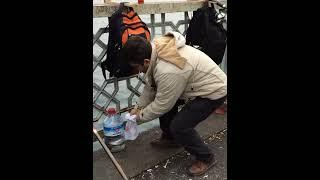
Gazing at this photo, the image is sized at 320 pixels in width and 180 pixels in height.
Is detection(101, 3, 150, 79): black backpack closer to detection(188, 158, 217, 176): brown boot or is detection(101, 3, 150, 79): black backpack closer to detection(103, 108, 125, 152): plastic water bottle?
detection(103, 108, 125, 152): plastic water bottle

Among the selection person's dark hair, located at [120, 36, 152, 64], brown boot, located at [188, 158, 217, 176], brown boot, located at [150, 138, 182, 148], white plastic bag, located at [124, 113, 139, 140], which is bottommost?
brown boot, located at [188, 158, 217, 176]

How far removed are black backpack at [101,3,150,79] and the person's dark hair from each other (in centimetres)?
59

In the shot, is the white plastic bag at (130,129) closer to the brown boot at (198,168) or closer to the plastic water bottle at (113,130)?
the plastic water bottle at (113,130)

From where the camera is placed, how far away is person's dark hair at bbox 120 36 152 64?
9.32ft

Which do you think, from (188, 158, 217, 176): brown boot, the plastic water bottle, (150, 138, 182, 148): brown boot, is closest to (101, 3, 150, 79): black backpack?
the plastic water bottle

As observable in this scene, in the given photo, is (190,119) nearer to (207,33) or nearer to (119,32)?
(119,32)

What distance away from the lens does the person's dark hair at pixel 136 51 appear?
284cm

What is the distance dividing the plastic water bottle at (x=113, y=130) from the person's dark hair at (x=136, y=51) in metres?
0.94

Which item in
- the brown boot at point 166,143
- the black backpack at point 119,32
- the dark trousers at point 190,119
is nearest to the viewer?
the dark trousers at point 190,119

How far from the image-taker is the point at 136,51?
2846 millimetres

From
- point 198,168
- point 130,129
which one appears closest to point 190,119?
point 198,168

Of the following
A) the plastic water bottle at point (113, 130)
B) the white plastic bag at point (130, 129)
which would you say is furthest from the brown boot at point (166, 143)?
the plastic water bottle at point (113, 130)
